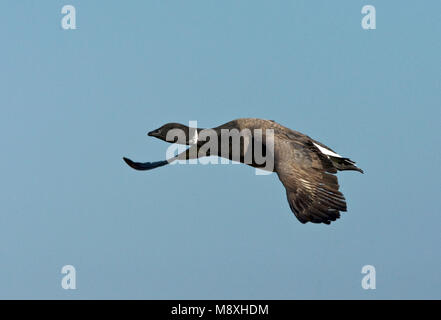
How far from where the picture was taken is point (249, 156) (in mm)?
17562

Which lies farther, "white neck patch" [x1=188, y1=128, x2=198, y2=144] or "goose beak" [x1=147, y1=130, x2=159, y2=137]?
"white neck patch" [x1=188, y1=128, x2=198, y2=144]

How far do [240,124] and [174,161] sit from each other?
5.47 ft

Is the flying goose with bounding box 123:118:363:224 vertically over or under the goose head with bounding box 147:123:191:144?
under

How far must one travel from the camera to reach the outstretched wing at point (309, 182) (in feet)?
48.9

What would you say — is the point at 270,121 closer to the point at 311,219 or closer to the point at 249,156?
the point at 249,156

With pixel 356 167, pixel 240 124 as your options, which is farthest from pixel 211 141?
pixel 356 167

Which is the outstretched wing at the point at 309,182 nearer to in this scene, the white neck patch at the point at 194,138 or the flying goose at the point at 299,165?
the flying goose at the point at 299,165

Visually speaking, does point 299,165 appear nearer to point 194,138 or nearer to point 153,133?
point 194,138

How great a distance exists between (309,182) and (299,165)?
55 cm

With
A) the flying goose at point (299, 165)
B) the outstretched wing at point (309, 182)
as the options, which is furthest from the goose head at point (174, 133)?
the outstretched wing at point (309, 182)

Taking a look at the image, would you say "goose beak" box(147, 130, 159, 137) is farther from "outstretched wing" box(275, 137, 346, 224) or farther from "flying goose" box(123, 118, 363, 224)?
"outstretched wing" box(275, 137, 346, 224)

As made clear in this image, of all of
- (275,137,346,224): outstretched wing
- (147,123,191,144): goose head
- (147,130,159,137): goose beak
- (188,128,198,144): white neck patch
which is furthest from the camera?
(188,128,198,144): white neck patch


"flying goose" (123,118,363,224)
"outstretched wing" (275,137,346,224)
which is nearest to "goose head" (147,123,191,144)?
"flying goose" (123,118,363,224)

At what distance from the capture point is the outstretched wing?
1490 cm
